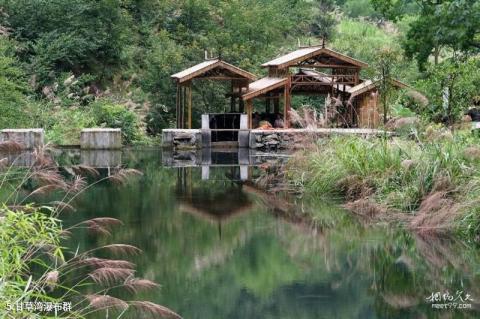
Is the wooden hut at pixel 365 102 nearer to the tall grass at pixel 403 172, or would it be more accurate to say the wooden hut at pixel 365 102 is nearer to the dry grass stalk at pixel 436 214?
the tall grass at pixel 403 172

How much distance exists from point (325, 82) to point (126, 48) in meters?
11.1

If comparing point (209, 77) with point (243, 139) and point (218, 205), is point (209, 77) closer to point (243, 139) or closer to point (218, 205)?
point (243, 139)

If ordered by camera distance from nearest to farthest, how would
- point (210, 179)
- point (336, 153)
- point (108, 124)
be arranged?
1. point (336, 153)
2. point (210, 179)
3. point (108, 124)

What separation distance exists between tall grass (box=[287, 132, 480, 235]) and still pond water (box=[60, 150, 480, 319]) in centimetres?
59

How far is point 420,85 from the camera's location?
20.7 m

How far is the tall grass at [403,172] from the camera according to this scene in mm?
12132

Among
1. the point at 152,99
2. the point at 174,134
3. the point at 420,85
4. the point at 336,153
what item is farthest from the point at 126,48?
the point at 336,153

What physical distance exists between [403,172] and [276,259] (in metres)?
3.96

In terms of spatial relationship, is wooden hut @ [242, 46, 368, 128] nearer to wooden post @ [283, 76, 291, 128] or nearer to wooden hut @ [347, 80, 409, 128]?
wooden post @ [283, 76, 291, 128]

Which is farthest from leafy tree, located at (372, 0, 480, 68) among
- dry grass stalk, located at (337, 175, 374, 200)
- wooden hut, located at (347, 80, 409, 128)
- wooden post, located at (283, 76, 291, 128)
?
dry grass stalk, located at (337, 175, 374, 200)

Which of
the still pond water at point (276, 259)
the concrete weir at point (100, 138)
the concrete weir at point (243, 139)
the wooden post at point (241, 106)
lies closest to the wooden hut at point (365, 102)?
the concrete weir at point (243, 139)

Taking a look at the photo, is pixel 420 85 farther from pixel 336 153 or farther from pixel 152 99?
pixel 152 99

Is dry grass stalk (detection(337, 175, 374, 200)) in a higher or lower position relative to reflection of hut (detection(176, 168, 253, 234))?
higher

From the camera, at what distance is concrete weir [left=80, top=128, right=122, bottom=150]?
26828 millimetres
